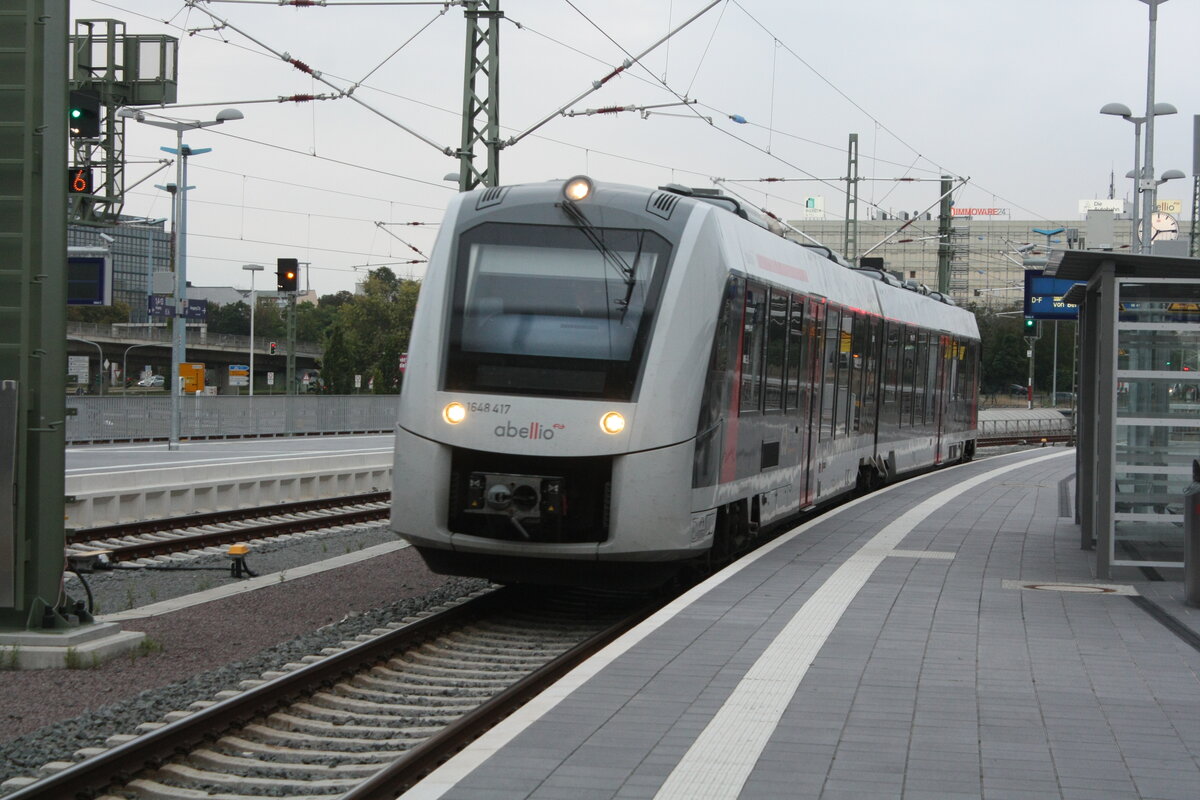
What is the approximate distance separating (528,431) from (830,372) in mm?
6958

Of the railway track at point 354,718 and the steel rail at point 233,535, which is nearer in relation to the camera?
the railway track at point 354,718

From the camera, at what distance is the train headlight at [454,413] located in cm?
1059

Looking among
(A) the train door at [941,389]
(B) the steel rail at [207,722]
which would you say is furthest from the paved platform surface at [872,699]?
(A) the train door at [941,389]

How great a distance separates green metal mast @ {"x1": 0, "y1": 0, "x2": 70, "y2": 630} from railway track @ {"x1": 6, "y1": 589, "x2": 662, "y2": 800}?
1.90m

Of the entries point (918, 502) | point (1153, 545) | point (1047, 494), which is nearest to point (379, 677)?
point (1153, 545)

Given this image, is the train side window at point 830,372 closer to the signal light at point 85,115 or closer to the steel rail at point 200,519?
the steel rail at point 200,519

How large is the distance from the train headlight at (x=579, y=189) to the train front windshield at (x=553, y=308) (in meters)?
0.26

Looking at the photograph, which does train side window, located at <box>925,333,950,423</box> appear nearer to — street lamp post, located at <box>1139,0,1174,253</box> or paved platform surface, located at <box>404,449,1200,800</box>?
street lamp post, located at <box>1139,0,1174,253</box>

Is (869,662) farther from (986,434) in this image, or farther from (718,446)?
(986,434)

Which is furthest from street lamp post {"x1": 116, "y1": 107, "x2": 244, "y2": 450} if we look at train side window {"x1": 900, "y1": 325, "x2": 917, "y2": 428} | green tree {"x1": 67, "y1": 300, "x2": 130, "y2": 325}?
green tree {"x1": 67, "y1": 300, "x2": 130, "y2": 325}

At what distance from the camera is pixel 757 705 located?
263 inches

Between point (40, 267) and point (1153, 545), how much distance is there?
27.8 ft

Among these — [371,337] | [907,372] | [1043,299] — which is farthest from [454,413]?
[371,337]

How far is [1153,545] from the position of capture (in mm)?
11477
